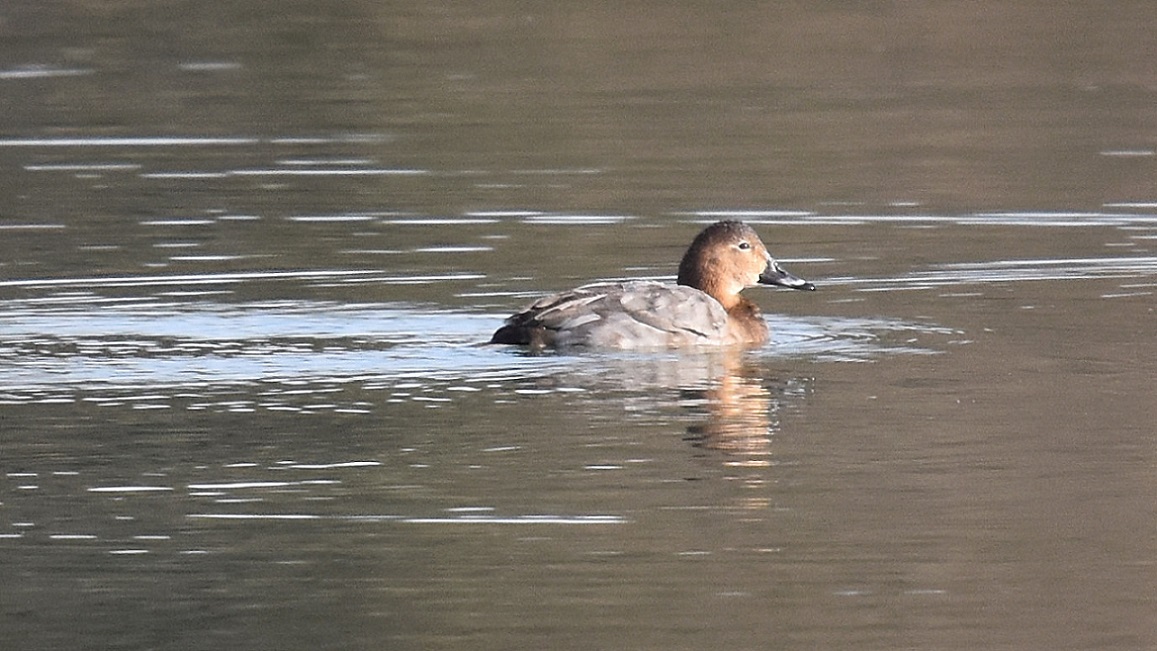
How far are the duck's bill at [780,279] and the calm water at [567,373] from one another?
0.18 meters

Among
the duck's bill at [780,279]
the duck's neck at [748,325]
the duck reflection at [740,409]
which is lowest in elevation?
the duck reflection at [740,409]

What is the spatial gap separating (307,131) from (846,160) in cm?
506

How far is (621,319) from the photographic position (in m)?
12.5

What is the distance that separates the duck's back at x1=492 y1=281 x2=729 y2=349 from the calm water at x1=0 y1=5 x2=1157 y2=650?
0.58ft

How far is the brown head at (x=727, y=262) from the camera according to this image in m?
13.7

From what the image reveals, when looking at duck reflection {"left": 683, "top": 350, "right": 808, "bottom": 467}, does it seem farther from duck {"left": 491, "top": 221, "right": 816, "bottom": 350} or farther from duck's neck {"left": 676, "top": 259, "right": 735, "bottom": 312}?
duck's neck {"left": 676, "top": 259, "right": 735, "bottom": 312}

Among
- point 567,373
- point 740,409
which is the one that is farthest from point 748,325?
point 740,409

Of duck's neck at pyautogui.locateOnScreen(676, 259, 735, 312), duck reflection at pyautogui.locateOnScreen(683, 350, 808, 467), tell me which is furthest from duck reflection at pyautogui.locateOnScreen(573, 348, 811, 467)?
duck's neck at pyautogui.locateOnScreen(676, 259, 735, 312)

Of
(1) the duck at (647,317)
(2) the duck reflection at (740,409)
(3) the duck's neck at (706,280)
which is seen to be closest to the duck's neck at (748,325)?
(1) the duck at (647,317)

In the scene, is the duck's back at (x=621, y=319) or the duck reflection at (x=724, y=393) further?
the duck's back at (x=621, y=319)

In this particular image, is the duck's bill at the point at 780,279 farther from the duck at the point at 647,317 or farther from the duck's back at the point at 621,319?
the duck's back at the point at 621,319

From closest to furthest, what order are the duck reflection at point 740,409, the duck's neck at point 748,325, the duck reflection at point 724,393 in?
the duck reflection at point 740,409, the duck reflection at point 724,393, the duck's neck at point 748,325

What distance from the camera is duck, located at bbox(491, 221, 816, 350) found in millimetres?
12312

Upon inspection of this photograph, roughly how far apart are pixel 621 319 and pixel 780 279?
1519mm
